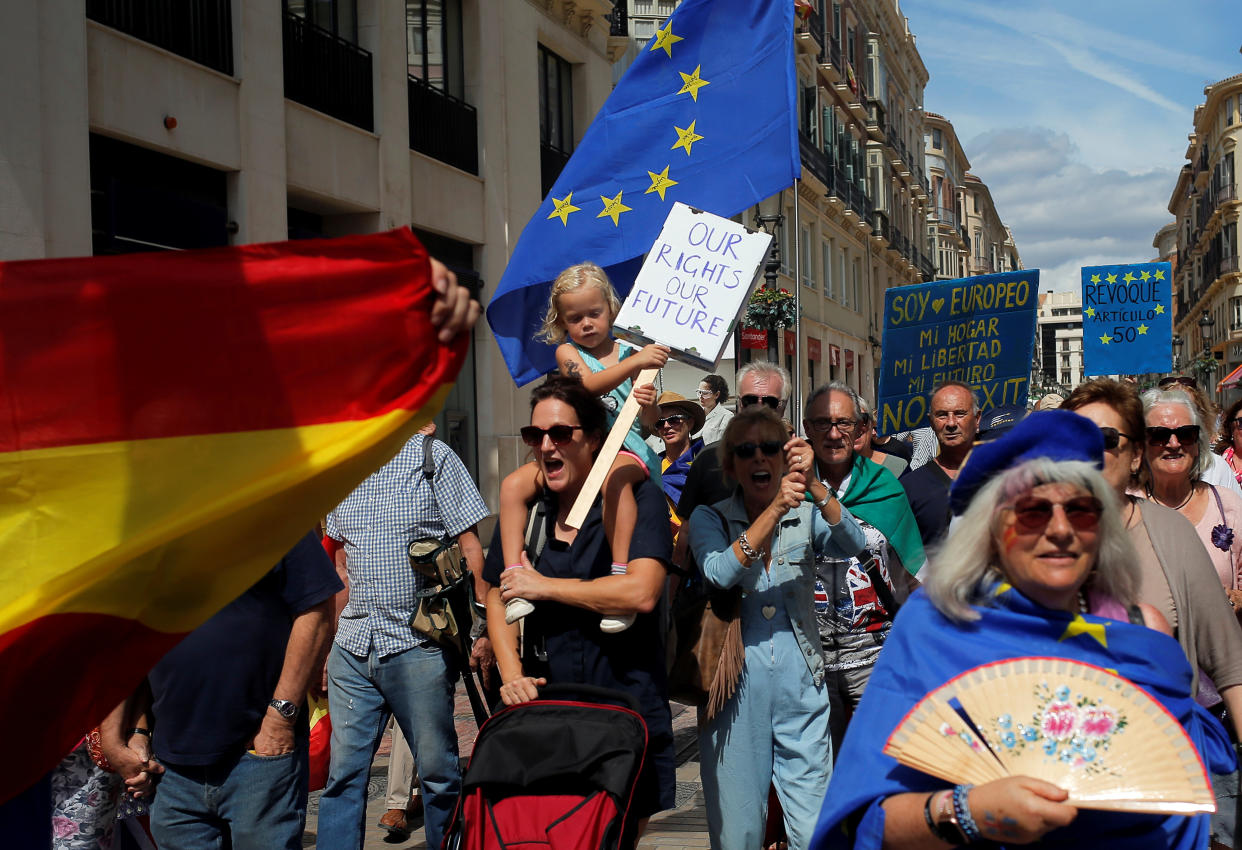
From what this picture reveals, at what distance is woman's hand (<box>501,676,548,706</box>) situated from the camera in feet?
13.5

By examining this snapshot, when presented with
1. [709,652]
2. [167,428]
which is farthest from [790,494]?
[167,428]

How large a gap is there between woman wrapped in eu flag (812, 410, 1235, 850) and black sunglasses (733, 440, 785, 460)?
1.68 m

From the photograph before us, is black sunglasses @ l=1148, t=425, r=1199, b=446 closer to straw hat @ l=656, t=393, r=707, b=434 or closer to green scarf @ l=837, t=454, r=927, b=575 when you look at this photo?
green scarf @ l=837, t=454, r=927, b=575

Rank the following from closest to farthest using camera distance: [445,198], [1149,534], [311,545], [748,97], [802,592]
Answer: [1149,534], [311,545], [802,592], [748,97], [445,198]

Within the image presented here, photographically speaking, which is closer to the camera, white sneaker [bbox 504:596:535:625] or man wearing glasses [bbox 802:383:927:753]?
white sneaker [bbox 504:596:535:625]

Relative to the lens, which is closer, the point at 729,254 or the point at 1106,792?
the point at 1106,792

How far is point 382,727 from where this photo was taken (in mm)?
5414

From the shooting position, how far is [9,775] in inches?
106

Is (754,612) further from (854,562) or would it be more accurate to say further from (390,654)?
(390,654)

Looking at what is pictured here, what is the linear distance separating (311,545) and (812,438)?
Result: 7.95ft

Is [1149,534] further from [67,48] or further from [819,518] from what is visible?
[67,48]

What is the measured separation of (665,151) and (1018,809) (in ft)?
14.3

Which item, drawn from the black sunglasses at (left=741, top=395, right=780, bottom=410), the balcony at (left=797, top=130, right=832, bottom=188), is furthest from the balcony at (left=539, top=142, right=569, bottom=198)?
the balcony at (left=797, top=130, right=832, bottom=188)

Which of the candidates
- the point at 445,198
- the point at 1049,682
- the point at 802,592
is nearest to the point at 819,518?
the point at 802,592
